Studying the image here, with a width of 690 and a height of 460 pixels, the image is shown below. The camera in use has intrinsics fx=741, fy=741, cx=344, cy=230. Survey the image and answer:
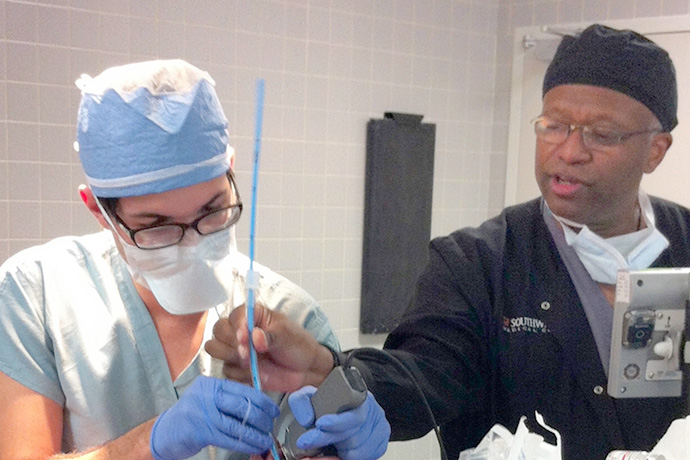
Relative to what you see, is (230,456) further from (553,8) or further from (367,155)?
(553,8)

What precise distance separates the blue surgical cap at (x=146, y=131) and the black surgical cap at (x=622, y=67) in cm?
70

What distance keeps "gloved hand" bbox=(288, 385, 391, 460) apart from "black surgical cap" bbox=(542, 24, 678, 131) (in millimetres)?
735

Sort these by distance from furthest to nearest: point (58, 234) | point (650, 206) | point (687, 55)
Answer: point (687, 55), point (58, 234), point (650, 206)

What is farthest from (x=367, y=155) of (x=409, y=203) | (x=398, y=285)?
(x=398, y=285)

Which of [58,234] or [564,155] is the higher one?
[564,155]

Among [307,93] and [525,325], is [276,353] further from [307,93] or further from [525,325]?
[307,93]

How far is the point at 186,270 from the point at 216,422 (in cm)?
28

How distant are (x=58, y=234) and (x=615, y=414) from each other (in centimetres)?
163

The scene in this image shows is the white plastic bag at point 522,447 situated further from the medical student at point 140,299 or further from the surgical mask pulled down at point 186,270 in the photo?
the surgical mask pulled down at point 186,270

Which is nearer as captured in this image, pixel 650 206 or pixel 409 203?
pixel 650 206

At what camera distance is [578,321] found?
1398mm

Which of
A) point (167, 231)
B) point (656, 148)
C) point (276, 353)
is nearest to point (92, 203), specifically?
point (167, 231)

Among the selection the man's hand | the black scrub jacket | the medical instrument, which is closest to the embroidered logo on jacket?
the black scrub jacket

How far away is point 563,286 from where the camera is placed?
1.43 meters
